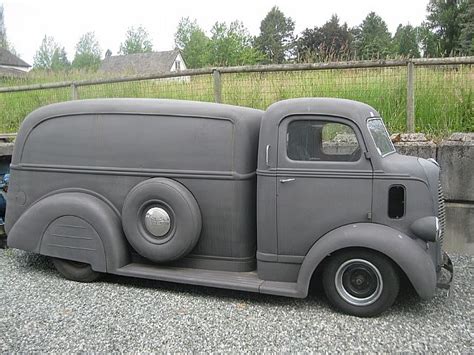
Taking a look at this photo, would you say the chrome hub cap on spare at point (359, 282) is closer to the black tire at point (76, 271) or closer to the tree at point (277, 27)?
the black tire at point (76, 271)

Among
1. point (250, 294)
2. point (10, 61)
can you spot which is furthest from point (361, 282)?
point (10, 61)

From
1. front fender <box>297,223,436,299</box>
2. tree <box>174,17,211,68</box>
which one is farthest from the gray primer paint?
tree <box>174,17,211,68</box>

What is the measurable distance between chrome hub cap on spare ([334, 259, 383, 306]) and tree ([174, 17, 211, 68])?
4707cm

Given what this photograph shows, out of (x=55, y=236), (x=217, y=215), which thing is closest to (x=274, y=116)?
(x=217, y=215)

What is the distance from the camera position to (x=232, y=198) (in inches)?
193

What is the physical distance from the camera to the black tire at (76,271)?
214 inches

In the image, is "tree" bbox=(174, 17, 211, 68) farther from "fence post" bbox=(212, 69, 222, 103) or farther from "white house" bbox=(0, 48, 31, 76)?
"fence post" bbox=(212, 69, 222, 103)

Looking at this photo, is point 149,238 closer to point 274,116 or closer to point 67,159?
point 67,159

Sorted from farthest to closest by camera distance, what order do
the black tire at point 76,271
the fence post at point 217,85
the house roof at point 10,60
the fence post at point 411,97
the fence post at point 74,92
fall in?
the house roof at point 10,60
the fence post at point 74,92
the fence post at point 217,85
the fence post at point 411,97
the black tire at point 76,271

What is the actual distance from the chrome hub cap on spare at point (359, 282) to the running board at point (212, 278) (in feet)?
1.37

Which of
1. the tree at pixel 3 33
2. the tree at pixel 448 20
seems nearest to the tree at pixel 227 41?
the tree at pixel 448 20

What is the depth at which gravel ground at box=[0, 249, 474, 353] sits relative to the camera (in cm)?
394

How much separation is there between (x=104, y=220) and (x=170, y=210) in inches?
30.6

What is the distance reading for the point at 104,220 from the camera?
5184 millimetres
